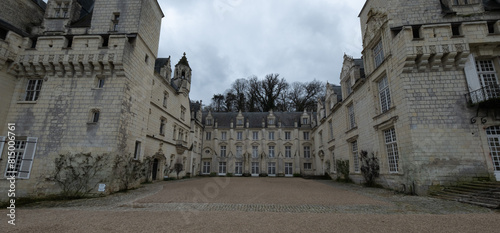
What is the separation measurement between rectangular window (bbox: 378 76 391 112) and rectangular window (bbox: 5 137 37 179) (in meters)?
17.1

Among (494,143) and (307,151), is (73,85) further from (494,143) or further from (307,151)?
(307,151)

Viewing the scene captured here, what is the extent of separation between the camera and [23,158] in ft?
31.8

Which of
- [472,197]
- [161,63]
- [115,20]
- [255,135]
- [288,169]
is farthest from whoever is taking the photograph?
[255,135]

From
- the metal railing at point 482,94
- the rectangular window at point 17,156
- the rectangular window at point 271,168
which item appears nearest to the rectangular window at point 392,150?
the metal railing at point 482,94

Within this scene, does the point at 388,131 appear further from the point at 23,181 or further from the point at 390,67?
the point at 23,181

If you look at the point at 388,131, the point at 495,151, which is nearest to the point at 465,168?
the point at 495,151

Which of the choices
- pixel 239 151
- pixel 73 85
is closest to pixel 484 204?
pixel 73 85

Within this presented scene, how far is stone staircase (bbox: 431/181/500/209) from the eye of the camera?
6.26m

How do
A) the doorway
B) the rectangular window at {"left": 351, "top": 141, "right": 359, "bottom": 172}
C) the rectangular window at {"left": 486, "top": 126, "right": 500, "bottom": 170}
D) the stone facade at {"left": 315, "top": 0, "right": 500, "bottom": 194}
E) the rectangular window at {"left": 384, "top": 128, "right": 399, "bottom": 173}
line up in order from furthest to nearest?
the doorway
the rectangular window at {"left": 351, "top": 141, "right": 359, "bottom": 172}
the rectangular window at {"left": 384, "top": 128, "right": 399, "bottom": 173}
the stone facade at {"left": 315, "top": 0, "right": 500, "bottom": 194}
the rectangular window at {"left": 486, "top": 126, "right": 500, "bottom": 170}

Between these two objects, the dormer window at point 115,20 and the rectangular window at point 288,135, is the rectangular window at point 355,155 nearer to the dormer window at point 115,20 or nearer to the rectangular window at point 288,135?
the rectangular window at point 288,135

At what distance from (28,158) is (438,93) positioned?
18370 mm

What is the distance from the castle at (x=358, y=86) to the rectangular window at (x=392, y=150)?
0.05m

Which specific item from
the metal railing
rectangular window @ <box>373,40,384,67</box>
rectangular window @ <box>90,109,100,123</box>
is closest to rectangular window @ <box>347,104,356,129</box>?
rectangular window @ <box>373,40,384,67</box>

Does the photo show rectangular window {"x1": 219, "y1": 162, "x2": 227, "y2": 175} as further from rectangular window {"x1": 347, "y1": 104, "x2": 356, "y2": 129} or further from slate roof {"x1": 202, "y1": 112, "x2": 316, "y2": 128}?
rectangular window {"x1": 347, "y1": 104, "x2": 356, "y2": 129}
